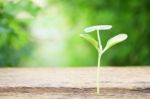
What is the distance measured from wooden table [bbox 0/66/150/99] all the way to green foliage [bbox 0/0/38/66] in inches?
13.5

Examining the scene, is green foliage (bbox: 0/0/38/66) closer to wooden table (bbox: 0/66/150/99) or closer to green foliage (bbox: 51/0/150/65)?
green foliage (bbox: 51/0/150/65)

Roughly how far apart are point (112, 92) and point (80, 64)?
103cm

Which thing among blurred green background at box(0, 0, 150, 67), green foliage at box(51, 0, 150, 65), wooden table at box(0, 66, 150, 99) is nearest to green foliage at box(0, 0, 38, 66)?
blurred green background at box(0, 0, 150, 67)

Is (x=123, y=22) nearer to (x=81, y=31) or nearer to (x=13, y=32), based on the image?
(x=81, y=31)

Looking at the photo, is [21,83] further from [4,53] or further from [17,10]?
[4,53]

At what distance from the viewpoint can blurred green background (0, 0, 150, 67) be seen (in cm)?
157

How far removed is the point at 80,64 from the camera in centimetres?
160

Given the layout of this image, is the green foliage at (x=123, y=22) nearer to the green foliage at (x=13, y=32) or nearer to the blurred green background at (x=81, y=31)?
the blurred green background at (x=81, y=31)

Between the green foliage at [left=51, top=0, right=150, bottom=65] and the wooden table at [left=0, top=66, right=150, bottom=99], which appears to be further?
the green foliage at [left=51, top=0, right=150, bottom=65]

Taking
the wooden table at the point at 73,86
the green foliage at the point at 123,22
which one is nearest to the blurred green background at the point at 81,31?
the green foliage at the point at 123,22

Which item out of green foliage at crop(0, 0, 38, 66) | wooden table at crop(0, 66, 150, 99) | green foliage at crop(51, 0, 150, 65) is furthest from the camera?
green foliage at crop(51, 0, 150, 65)

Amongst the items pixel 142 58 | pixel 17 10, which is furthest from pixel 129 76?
pixel 142 58

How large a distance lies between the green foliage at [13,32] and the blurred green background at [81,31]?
1cm

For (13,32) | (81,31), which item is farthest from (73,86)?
(81,31)
